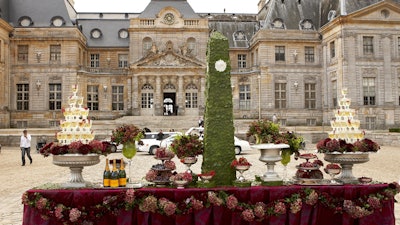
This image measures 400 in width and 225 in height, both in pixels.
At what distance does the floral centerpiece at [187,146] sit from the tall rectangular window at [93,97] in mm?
38477

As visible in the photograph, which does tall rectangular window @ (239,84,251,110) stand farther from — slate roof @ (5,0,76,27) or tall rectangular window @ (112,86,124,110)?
slate roof @ (5,0,76,27)

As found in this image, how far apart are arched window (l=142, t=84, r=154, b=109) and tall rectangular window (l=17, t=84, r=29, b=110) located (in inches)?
464

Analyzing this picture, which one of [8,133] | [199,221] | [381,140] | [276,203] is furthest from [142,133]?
[8,133]

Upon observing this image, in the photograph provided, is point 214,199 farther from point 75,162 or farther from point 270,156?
point 75,162

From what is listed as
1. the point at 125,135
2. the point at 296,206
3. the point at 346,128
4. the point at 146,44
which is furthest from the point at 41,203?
the point at 146,44

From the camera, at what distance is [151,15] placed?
4631 centimetres

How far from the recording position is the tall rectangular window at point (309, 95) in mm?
45156

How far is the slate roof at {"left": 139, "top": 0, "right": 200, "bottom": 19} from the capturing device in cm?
4638

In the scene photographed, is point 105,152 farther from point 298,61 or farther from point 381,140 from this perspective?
point 298,61

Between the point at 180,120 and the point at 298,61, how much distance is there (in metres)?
14.5

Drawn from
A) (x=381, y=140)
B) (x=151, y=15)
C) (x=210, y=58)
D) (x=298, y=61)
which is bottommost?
(x=381, y=140)

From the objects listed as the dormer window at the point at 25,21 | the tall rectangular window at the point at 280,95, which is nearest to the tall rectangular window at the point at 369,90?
the tall rectangular window at the point at 280,95

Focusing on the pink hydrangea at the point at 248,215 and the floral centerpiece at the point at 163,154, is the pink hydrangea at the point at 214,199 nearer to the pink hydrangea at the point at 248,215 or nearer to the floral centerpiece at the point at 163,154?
the pink hydrangea at the point at 248,215

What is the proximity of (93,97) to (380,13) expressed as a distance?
98.5 feet
